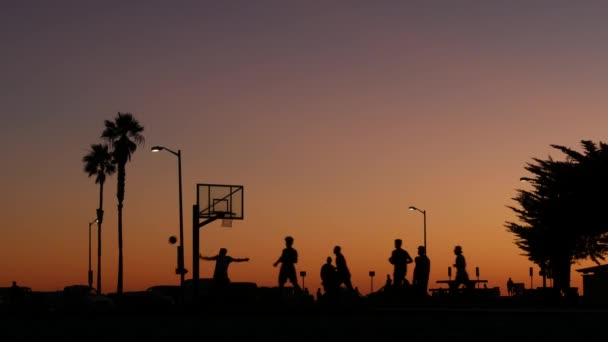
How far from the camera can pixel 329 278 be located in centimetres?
2812

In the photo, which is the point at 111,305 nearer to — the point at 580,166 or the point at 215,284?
the point at 215,284

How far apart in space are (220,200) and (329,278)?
21.5 metres

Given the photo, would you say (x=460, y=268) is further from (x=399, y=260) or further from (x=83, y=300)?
(x=83, y=300)

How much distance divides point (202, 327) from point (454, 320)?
5.02m

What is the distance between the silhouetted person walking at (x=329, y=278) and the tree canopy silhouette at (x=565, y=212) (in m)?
37.1

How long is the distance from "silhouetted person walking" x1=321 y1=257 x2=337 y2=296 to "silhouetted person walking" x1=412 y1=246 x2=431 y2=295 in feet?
7.53

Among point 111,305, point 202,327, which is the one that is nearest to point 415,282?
point 202,327

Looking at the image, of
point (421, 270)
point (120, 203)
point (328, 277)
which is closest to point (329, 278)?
point (328, 277)

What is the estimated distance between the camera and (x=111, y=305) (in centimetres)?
4909

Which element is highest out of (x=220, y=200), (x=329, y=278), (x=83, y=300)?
(x=220, y=200)

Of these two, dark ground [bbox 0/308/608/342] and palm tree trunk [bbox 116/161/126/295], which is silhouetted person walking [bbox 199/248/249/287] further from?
palm tree trunk [bbox 116/161/126/295]

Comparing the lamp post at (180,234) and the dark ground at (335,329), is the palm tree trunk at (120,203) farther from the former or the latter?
the dark ground at (335,329)

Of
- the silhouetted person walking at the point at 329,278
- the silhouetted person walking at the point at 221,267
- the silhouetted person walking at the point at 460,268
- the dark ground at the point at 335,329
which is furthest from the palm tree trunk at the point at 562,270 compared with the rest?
the dark ground at the point at 335,329

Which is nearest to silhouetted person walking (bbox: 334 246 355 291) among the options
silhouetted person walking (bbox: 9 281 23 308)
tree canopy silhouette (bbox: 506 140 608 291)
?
silhouetted person walking (bbox: 9 281 23 308)
